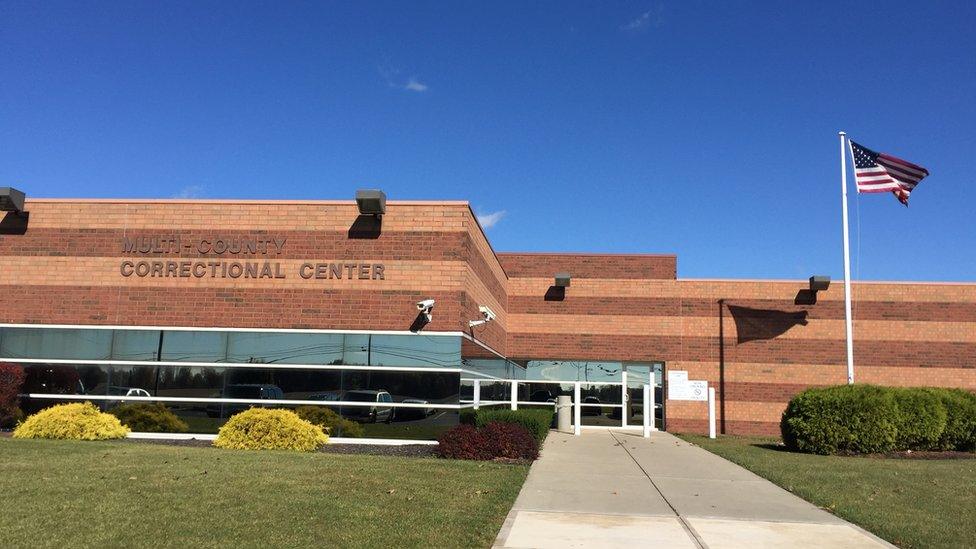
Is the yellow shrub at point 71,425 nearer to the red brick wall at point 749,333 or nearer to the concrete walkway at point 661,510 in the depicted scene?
the concrete walkway at point 661,510

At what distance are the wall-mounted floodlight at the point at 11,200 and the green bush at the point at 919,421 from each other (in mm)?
21638

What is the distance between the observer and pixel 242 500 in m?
8.65

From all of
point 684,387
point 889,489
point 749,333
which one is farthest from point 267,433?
point 749,333

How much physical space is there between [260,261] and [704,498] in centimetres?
1144

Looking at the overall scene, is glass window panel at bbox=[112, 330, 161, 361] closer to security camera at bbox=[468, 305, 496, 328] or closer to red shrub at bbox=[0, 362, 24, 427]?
red shrub at bbox=[0, 362, 24, 427]

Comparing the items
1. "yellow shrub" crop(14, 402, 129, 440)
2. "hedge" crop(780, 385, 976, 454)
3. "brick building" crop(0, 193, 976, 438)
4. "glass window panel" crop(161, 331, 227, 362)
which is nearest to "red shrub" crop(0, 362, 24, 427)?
"brick building" crop(0, 193, 976, 438)

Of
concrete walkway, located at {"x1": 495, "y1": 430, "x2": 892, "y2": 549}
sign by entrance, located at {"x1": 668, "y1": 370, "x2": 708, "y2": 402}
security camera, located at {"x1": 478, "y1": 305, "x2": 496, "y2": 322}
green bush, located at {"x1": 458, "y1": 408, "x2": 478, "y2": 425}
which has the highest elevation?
security camera, located at {"x1": 478, "y1": 305, "x2": 496, "y2": 322}

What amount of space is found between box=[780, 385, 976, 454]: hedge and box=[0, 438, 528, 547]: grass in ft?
28.7

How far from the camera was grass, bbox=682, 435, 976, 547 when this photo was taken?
825 centimetres

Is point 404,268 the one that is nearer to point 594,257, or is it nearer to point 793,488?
point 793,488

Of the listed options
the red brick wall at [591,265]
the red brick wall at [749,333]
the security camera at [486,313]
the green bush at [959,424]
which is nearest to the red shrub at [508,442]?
the security camera at [486,313]

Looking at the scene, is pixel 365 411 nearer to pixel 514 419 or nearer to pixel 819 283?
pixel 514 419

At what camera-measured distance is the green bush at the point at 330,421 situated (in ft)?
54.3

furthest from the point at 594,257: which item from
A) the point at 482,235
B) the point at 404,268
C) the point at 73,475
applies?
the point at 73,475
